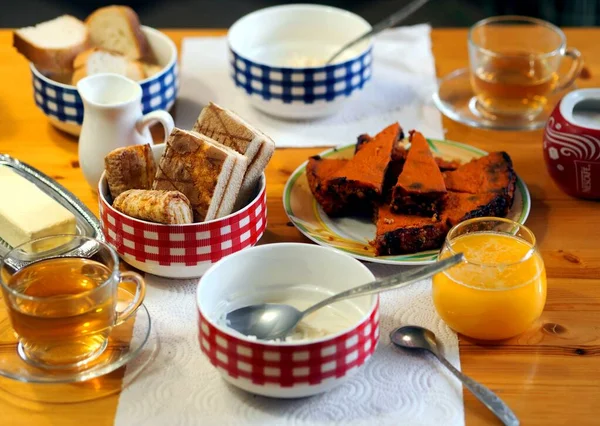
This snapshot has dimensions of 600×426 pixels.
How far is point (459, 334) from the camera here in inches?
47.8

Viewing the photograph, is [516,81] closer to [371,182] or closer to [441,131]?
[441,131]

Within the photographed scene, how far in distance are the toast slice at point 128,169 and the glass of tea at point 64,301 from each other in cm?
12

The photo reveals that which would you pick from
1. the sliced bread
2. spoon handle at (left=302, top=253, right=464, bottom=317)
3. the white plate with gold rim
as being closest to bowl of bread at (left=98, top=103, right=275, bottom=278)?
the white plate with gold rim

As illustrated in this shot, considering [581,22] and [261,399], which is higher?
[261,399]

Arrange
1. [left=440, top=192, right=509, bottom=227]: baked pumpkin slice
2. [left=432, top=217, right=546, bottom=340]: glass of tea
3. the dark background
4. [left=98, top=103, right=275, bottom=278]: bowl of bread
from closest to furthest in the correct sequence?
[left=432, top=217, right=546, bottom=340]: glass of tea → [left=98, top=103, right=275, bottom=278]: bowl of bread → [left=440, top=192, right=509, bottom=227]: baked pumpkin slice → the dark background

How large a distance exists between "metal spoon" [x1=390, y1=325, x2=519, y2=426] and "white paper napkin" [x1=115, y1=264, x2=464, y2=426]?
0.04ft

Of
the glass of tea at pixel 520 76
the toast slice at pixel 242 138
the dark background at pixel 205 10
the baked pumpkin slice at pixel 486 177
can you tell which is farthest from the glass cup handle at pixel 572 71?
the dark background at pixel 205 10

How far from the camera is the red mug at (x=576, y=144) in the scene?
58.4 inches

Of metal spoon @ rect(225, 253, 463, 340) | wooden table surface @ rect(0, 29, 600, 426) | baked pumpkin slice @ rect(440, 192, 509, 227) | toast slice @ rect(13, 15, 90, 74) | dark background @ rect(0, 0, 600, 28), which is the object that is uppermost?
toast slice @ rect(13, 15, 90, 74)

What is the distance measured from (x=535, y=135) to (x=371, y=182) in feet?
1.62

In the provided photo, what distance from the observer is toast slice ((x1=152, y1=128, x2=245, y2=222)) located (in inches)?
50.0

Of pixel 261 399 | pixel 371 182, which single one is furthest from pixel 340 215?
pixel 261 399

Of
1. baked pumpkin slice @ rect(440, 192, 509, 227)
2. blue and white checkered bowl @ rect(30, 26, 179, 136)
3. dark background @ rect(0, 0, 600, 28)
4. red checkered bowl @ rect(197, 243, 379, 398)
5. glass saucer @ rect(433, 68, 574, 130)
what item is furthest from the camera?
dark background @ rect(0, 0, 600, 28)

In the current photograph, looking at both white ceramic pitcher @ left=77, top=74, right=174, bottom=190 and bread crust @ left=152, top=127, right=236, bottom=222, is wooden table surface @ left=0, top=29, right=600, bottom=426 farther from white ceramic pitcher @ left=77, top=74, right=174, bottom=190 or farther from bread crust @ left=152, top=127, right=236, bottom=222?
bread crust @ left=152, top=127, right=236, bottom=222
